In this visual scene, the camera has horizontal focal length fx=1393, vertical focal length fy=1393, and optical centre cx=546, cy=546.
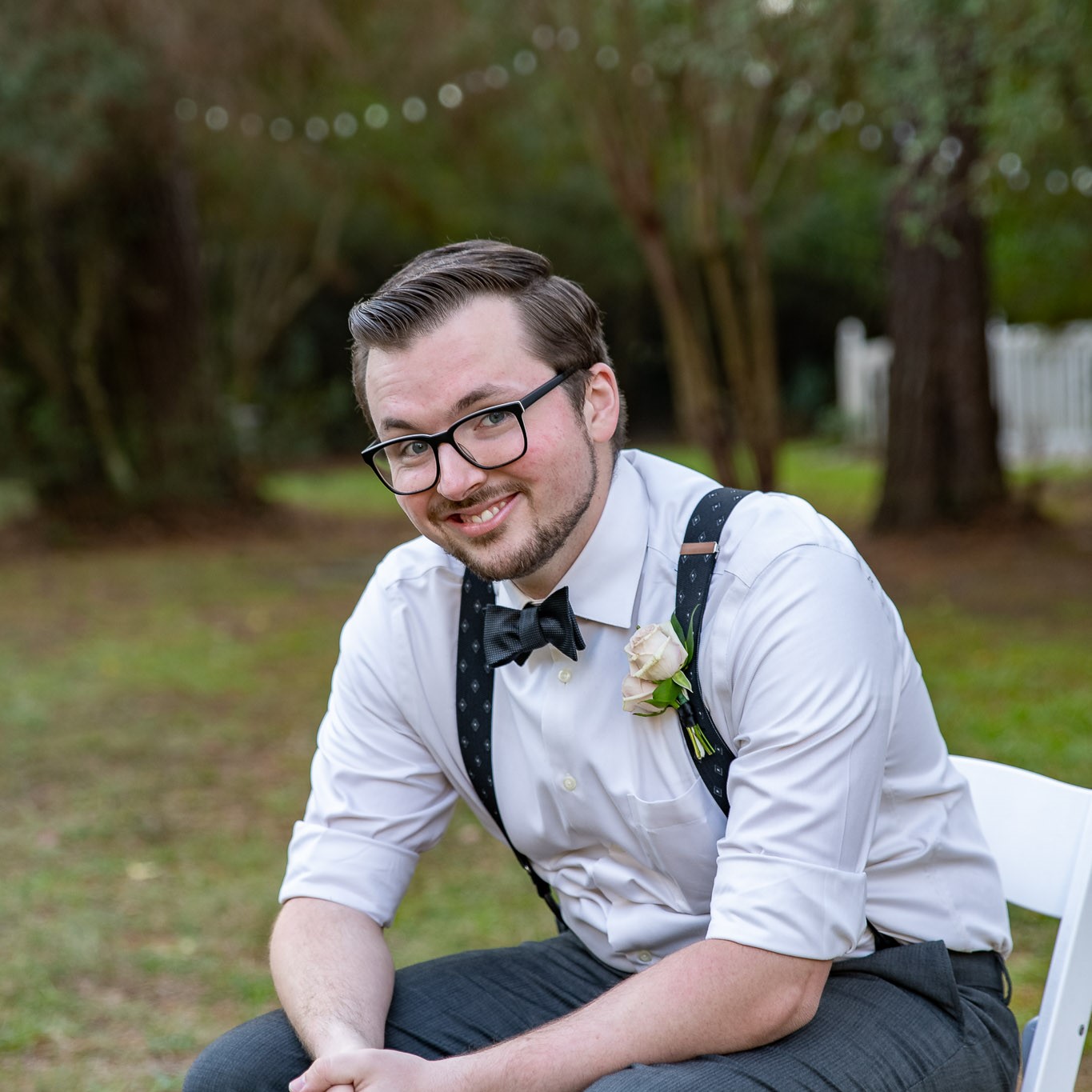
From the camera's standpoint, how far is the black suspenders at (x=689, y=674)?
1.91 m

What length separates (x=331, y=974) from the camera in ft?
6.61

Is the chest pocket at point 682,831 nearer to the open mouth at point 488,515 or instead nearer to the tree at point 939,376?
the open mouth at point 488,515

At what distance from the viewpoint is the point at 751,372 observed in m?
9.00

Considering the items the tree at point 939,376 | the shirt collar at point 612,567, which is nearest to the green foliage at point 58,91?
the tree at point 939,376

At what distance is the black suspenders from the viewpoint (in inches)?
75.2

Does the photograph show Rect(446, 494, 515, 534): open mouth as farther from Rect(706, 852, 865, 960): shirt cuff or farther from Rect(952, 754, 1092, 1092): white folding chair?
Rect(952, 754, 1092, 1092): white folding chair

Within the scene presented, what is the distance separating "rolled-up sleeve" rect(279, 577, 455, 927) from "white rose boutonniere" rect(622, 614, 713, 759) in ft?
1.41

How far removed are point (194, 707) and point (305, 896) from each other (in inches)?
180

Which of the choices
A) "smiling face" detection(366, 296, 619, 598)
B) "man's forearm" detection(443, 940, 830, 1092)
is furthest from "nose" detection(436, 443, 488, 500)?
"man's forearm" detection(443, 940, 830, 1092)

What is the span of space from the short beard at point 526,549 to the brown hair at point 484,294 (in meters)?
0.17

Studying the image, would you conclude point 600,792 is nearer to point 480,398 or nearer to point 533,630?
point 533,630

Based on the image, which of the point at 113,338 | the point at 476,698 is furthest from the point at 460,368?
the point at 113,338

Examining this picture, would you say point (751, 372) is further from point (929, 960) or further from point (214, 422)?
point (929, 960)

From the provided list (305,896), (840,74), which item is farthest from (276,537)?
(305,896)
